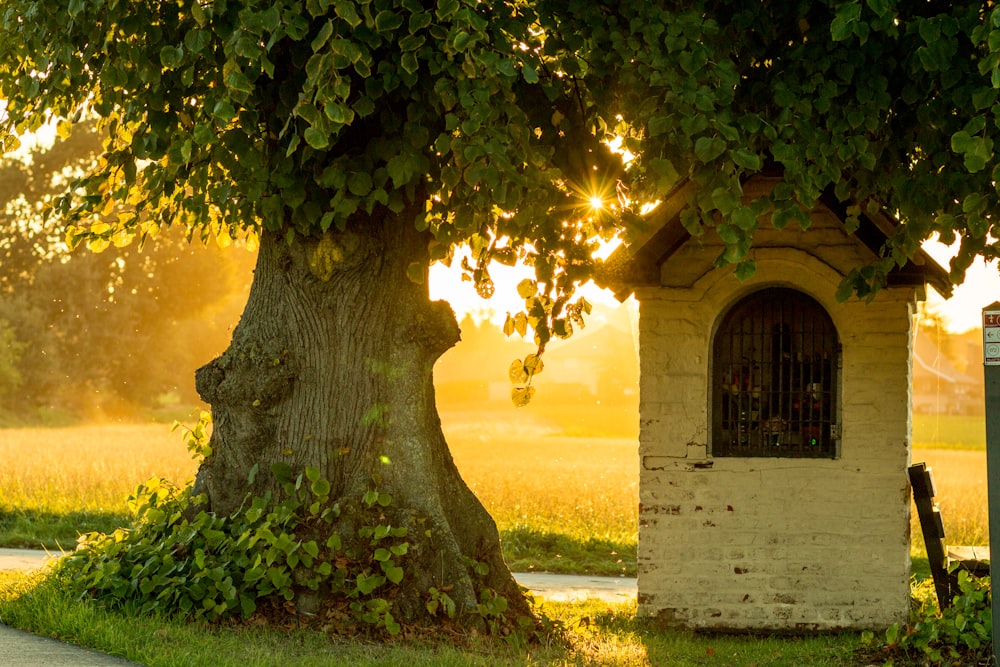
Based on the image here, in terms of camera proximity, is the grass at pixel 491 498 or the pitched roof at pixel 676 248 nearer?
the pitched roof at pixel 676 248

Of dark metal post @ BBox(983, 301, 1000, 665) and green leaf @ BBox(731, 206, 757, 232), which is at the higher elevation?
green leaf @ BBox(731, 206, 757, 232)

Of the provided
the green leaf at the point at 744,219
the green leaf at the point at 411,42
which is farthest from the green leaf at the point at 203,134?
the green leaf at the point at 744,219

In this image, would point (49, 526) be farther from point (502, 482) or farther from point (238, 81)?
point (238, 81)

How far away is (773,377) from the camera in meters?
10.0

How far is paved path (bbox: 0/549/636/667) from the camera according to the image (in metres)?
6.72

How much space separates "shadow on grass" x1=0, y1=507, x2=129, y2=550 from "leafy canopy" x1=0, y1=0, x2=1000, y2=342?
678cm

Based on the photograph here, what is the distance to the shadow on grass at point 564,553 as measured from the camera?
45.7ft

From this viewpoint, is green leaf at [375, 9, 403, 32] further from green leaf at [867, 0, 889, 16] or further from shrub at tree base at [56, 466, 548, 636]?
shrub at tree base at [56, 466, 548, 636]

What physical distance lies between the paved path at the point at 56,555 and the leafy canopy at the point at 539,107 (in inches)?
115

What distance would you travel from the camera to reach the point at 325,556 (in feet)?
26.4

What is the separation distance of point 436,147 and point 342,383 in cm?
218

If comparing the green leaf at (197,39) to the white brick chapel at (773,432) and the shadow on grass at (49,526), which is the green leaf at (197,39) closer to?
the white brick chapel at (773,432)

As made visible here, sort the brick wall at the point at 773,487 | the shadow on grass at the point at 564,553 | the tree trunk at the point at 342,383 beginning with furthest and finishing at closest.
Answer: the shadow on grass at the point at 564,553
the brick wall at the point at 773,487
the tree trunk at the point at 342,383

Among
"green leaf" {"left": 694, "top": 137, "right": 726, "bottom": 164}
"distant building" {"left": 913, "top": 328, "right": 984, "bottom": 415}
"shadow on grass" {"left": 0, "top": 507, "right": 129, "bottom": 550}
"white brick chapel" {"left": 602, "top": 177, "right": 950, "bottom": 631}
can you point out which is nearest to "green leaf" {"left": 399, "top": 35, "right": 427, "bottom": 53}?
"green leaf" {"left": 694, "top": 137, "right": 726, "bottom": 164}
